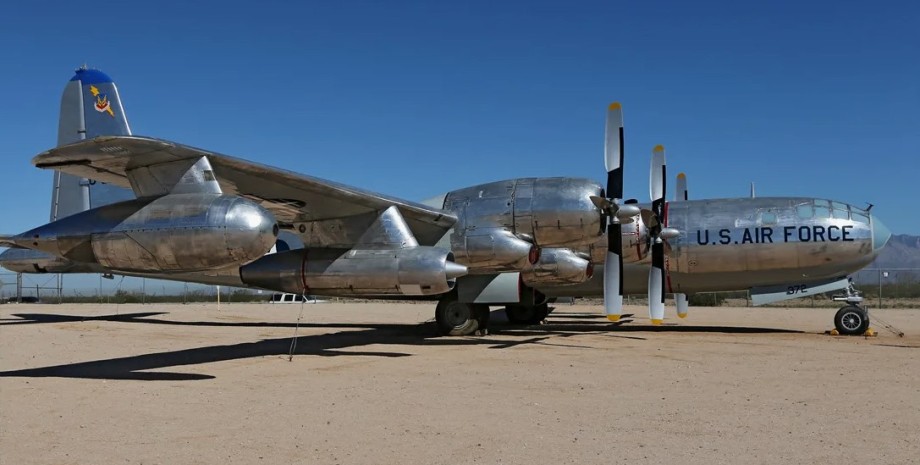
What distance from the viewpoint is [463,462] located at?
5.36 metres

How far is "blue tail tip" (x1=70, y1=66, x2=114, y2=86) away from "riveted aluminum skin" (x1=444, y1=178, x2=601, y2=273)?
10068 mm

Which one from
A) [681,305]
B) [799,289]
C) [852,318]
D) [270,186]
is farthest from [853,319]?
[270,186]

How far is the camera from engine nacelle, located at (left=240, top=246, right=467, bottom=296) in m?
12.5

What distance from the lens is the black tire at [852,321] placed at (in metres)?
17.4

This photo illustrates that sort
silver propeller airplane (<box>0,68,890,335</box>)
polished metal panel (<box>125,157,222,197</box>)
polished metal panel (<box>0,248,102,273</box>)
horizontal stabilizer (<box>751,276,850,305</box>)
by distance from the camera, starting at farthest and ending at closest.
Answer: polished metal panel (<box>0,248,102,273</box>), horizontal stabilizer (<box>751,276,850,305</box>), polished metal panel (<box>125,157,222,197</box>), silver propeller airplane (<box>0,68,890,335</box>)

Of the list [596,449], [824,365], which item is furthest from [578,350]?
[596,449]

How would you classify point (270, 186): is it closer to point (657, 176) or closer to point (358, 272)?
point (358, 272)

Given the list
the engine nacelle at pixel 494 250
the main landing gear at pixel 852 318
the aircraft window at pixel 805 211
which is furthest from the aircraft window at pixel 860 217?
the engine nacelle at pixel 494 250

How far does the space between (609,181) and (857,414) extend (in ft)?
25.8

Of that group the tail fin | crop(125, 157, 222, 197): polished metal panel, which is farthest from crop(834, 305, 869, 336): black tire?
the tail fin

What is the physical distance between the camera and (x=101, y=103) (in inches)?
701

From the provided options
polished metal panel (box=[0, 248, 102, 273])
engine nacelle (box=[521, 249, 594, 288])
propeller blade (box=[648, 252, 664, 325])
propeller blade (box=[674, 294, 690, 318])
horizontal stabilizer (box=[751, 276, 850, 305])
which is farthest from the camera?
polished metal panel (box=[0, 248, 102, 273])

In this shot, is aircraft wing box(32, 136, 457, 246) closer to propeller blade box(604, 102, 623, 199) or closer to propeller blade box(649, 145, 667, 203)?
propeller blade box(604, 102, 623, 199)

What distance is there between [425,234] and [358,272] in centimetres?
276
